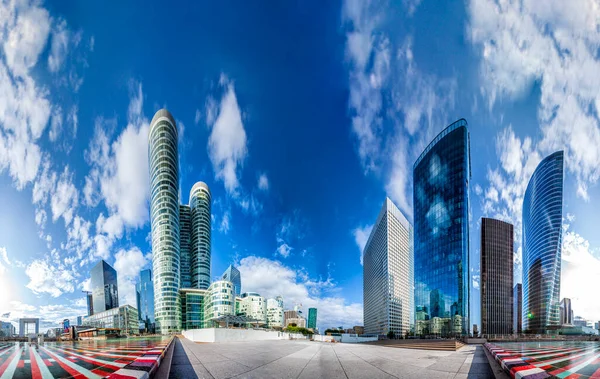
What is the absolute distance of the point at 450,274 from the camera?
7688 centimetres

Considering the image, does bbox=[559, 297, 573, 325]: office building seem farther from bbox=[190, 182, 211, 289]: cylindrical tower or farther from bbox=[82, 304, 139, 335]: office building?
bbox=[82, 304, 139, 335]: office building

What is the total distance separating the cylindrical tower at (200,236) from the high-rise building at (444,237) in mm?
101848

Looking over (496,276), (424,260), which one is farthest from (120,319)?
(496,276)

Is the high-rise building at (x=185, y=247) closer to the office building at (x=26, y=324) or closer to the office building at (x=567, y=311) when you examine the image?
the office building at (x=26, y=324)

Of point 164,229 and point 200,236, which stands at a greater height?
point 164,229

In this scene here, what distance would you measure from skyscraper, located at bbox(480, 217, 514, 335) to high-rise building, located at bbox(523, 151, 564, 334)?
948 cm

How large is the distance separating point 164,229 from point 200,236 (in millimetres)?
31974

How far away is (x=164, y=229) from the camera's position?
11556 cm

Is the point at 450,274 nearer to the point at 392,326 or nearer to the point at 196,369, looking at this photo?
the point at 392,326

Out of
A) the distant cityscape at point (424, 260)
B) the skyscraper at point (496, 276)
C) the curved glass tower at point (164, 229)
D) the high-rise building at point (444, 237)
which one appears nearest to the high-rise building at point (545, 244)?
the distant cityscape at point (424, 260)

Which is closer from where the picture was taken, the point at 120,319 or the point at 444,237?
the point at 444,237

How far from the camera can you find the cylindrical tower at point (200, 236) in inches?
5571

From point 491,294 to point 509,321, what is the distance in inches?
534

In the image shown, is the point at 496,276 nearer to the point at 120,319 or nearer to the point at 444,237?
the point at 444,237
